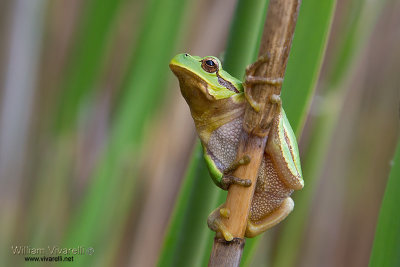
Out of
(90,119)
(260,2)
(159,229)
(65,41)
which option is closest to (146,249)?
(159,229)

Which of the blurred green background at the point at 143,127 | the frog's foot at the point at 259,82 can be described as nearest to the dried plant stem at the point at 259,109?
the frog's foot at the point at 259,82

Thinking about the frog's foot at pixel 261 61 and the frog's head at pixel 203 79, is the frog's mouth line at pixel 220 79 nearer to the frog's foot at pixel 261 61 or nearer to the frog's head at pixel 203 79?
the frog's head at pixel 203 79

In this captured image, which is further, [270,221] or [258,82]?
[270,221]

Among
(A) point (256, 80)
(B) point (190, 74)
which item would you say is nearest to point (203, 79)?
(B) point (190, 74)

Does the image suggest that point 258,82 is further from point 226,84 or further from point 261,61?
point 226,84

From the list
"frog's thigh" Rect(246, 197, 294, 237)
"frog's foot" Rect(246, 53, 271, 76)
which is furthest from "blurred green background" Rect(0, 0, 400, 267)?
"frog's foot" Rect(246, 53, 271, 76)

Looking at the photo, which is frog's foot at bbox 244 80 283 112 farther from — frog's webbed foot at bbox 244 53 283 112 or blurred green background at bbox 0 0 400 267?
blurred green background at bbox 0 0 400 267
